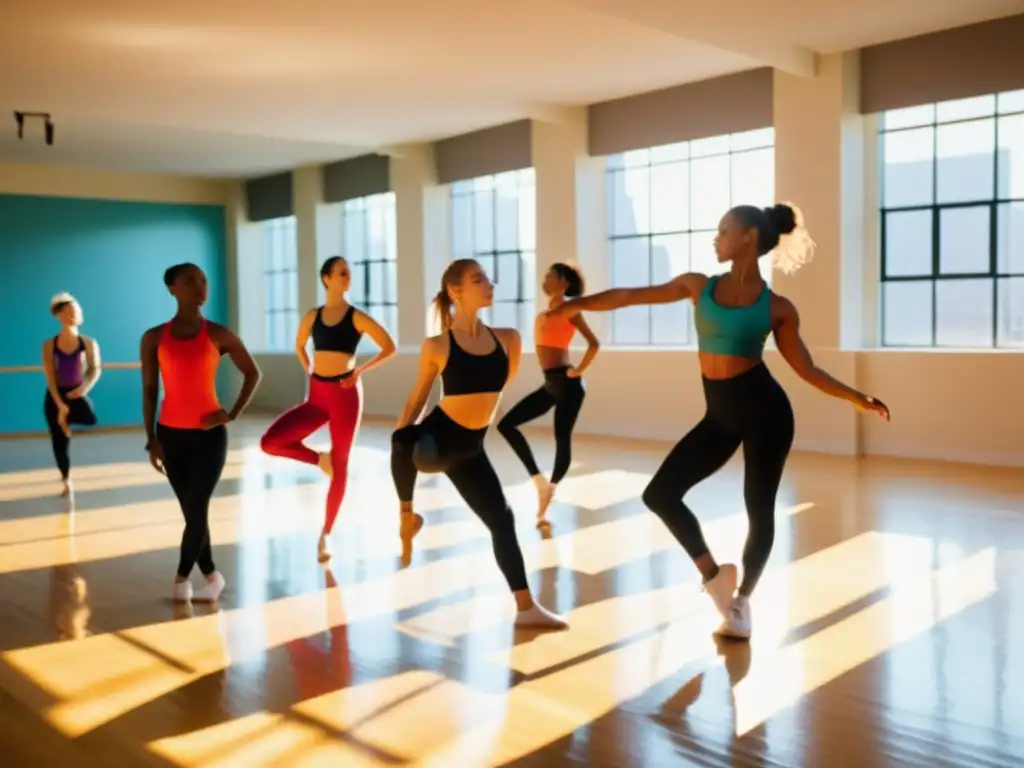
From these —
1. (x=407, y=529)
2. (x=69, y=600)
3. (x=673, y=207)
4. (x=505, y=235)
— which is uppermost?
(x=673, y=207)

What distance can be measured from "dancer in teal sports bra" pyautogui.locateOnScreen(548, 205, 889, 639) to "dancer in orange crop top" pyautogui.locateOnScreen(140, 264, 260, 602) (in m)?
1.33

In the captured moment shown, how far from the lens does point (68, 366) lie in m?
6.88

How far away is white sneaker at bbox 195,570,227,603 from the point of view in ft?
13.4

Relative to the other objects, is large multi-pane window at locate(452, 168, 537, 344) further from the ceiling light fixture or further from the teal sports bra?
the teal sports bra

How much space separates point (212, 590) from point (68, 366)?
337 centimetres

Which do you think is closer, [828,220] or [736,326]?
[736,326]

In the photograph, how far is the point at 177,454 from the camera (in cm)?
396

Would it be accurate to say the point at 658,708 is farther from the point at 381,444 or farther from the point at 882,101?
the point at 381,444

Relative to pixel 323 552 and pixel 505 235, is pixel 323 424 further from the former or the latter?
pixel 505 235

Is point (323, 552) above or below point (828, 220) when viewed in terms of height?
below

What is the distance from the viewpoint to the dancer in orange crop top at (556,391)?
544cm

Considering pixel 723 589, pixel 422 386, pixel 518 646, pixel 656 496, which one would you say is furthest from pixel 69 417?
pixel 723 589

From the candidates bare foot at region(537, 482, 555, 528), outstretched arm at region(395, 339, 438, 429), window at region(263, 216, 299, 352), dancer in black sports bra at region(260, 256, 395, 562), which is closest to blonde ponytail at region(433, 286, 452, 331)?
outstretched arm at region(395, 339, 438, 429)

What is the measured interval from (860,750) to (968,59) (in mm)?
6302
